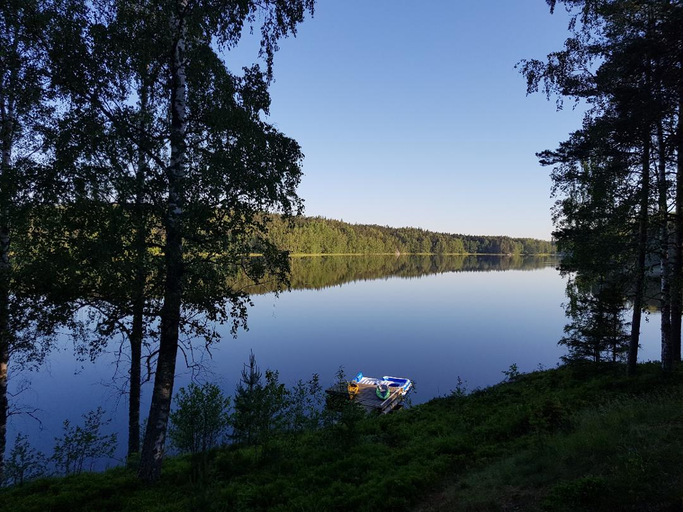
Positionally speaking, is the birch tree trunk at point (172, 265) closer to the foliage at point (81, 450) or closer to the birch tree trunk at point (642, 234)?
the foliage at point (81, 450)

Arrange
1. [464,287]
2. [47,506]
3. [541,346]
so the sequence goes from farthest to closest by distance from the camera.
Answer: [464,287] → [541,346] → [47,506]

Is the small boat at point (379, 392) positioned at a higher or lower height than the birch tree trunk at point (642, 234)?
lower

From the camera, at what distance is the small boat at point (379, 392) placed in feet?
72.0

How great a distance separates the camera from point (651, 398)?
9.72 metres

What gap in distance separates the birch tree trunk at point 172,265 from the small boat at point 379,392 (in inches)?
556

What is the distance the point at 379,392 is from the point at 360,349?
12.3 m

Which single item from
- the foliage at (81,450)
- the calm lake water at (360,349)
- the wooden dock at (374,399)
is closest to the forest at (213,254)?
the foliage at (81,450)

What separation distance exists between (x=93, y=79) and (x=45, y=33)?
1.07m

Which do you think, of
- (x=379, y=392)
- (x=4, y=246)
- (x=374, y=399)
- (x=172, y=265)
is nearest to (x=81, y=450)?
(x=4, y=246)

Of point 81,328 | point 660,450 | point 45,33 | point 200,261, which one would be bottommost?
point 660,450

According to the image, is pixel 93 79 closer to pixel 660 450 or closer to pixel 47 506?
pixel 47 506

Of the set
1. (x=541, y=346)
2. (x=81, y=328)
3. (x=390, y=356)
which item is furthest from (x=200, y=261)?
(x=541, y=346)

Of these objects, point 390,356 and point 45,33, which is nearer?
point 45,33

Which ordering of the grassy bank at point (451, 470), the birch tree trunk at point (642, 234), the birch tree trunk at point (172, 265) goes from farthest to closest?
the birch tree trunk at point (642, 234) < the birch tree trunk at point (172, 265) < the grassy bank at point (451, 470)
